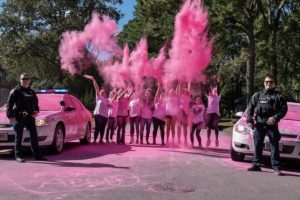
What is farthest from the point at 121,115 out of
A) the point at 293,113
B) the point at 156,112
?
the point at 293,113

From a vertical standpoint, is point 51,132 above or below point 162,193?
above

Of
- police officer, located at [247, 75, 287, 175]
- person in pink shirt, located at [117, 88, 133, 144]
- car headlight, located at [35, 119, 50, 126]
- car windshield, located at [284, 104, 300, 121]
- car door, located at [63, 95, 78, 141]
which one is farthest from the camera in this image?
person in pink shirt, located at [117, 88, 133, 144]

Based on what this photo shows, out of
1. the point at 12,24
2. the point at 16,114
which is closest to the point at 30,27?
the point at 12,24

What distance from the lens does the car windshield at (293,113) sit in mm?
12180

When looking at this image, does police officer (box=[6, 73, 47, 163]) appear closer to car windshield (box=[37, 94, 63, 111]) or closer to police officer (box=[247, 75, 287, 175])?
car windshield (box=[37, 94, 63, 111])

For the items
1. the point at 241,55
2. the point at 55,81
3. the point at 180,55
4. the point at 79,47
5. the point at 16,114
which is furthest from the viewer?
the point at 55,81

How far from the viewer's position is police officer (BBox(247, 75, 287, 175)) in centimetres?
993

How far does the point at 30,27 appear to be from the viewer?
45.8 meters

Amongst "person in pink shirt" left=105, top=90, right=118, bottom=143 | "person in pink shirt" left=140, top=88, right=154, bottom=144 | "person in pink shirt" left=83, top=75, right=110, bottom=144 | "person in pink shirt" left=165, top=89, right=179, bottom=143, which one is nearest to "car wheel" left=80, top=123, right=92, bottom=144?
"person in pink shirt" left=83, top=75, right=110, bottom=144

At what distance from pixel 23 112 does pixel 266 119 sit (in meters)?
4.82

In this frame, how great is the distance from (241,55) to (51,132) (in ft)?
86.9

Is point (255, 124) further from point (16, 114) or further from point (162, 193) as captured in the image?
point (16, 114)

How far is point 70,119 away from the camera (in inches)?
523

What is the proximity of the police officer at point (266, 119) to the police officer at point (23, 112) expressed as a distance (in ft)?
14.2
